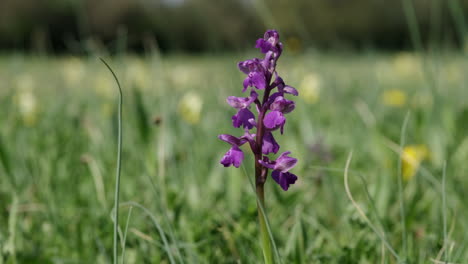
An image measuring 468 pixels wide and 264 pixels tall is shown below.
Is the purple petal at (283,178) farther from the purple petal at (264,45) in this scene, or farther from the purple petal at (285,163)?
the purple petal at (264,45)

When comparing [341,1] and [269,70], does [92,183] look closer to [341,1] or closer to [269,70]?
[269,70]

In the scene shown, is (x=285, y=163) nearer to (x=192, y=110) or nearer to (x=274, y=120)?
(x=274, y=120)

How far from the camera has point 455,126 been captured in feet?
8.16

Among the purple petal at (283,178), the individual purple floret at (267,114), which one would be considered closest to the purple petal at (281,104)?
the individual purple floret at (267,114)

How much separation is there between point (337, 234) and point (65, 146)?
1.41 m

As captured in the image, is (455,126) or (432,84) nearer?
(432,84)

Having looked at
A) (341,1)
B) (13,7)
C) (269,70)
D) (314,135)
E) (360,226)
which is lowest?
(360,226)

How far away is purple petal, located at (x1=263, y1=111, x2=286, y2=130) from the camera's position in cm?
78

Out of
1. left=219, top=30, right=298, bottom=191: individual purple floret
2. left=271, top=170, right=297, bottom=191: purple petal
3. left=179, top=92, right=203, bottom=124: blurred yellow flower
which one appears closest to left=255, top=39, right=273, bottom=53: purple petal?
left=219, top=30, right=298, bottom=191: individual purple floret

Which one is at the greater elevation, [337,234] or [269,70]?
[269,70]

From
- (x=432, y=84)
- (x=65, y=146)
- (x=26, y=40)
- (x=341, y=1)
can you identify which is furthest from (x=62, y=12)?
(x=432, y=84)

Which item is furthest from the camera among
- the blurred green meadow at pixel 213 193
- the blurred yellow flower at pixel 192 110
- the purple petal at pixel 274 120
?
the blurred yellow flower at pixel 192 110

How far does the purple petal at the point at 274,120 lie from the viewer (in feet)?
2.55

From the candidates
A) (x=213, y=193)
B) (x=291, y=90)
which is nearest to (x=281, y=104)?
(x=291, y=90)
